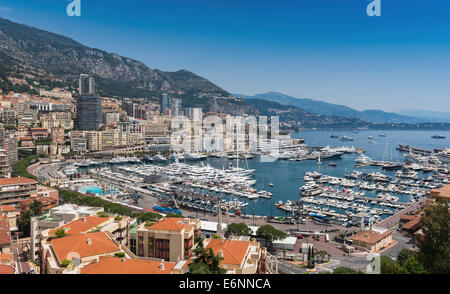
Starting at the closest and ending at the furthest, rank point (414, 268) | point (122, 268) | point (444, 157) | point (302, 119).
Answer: point (122, 268) < point (414, 268) < point (444, 157) < point (302, 119)

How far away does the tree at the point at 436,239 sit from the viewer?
480 centimetres

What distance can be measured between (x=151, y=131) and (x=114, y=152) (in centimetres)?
920

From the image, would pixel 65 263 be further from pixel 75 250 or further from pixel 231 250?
pixel 231 250

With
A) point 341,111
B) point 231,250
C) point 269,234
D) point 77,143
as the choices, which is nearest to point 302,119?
point 341,111

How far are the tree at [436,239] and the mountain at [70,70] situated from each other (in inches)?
1729

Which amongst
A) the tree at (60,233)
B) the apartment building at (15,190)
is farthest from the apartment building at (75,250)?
the apartment building at (15,190)

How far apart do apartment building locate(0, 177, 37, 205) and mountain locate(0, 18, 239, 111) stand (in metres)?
32.6

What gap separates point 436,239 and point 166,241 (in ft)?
14.8

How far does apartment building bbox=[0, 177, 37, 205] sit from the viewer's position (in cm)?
1201

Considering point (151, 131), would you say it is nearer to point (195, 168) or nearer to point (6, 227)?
point (195, 168)

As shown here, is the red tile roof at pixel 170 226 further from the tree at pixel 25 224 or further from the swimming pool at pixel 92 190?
the swimming pool at pixel 92 190

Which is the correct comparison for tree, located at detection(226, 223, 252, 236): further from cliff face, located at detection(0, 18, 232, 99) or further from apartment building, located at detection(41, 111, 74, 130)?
cliff face, located at detection(0, 18, 232, 99)

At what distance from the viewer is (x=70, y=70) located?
207ft
